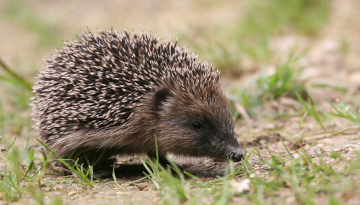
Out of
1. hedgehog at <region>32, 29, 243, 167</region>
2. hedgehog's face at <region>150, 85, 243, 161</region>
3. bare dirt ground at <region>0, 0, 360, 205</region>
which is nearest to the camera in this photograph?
bare dirt ground at <region>0, 0, 360, 205</region>

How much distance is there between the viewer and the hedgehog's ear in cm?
494

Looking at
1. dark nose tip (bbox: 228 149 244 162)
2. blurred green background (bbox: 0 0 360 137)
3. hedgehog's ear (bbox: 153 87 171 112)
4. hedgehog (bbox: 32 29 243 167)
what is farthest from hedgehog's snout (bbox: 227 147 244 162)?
blurred green background (bbox: 0 0 360 137)

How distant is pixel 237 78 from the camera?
8836 mm

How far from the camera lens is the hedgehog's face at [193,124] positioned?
4.79 meters

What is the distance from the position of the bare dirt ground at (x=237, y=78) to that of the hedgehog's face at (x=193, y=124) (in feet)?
1.02

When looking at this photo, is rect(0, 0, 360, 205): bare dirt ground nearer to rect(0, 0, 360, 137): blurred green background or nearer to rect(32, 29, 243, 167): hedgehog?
rect(0, 0, 360, 137): blurred green background

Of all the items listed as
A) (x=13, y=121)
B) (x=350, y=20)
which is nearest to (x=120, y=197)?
(x=13, y=121)

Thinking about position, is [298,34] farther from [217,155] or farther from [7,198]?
[7,198]

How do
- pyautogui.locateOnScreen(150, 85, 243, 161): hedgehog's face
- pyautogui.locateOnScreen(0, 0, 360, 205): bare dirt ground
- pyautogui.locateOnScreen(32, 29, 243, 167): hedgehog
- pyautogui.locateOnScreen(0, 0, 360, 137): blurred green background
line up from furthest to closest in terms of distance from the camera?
pyautogui.locateOnScreen(0, 0, 360, 137): blurred green background → pyautogui.locateOnScreen(32, 29, 243, 167): hedgehog → pyautogui.locateOnScreen(150, 85, 243, 161): hedgehog's face → pyautogui.locateOnScreen(0, 0, 360, 205): bare dirt ground

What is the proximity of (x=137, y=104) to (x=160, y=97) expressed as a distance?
11.4 inches

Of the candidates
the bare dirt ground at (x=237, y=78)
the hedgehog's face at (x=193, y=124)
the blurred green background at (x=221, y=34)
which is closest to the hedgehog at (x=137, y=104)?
the hedgehog's face at (x=193, y=124)

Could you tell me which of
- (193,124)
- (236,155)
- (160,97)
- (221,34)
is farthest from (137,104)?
(221,34)

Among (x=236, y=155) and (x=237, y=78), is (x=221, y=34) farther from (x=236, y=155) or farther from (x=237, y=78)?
(x=236, y=155)

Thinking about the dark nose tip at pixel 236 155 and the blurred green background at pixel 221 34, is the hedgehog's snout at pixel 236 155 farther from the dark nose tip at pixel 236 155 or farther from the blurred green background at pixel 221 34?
the blurred green background at pixel 221 34
